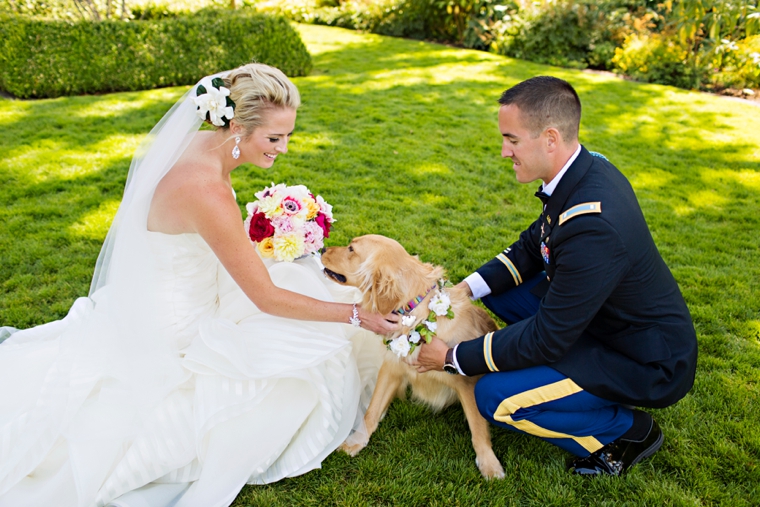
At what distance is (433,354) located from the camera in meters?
2.98

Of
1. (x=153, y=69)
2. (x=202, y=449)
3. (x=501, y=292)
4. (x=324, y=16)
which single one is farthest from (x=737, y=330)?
(x=324, y=16)

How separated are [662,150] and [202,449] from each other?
785 cm

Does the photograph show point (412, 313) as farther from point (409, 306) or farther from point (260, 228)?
point (260, 228)

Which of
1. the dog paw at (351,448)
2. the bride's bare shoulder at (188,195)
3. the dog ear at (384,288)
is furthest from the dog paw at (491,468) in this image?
the bride's bare shoulder at (188,195)

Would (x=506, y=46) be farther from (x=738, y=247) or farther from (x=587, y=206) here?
(x=587, y=206)

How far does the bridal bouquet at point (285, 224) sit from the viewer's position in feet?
11.0

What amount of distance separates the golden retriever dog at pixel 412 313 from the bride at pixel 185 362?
16 cm

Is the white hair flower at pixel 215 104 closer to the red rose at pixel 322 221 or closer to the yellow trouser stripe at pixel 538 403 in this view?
the red rose at pixel 322 221

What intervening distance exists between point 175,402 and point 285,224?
1.25 meters

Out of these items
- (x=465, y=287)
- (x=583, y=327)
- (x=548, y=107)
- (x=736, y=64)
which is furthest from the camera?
(x=736, y=64)

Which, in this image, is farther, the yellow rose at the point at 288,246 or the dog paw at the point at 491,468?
the yellow rose at the point at 288,246

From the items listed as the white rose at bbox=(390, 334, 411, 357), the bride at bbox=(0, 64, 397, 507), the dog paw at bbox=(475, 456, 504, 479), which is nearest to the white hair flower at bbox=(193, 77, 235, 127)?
the bride at bbox=(0, 64, 397, 507)

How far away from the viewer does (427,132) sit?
8305mm

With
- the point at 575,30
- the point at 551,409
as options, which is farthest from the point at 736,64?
the point at 551,409
